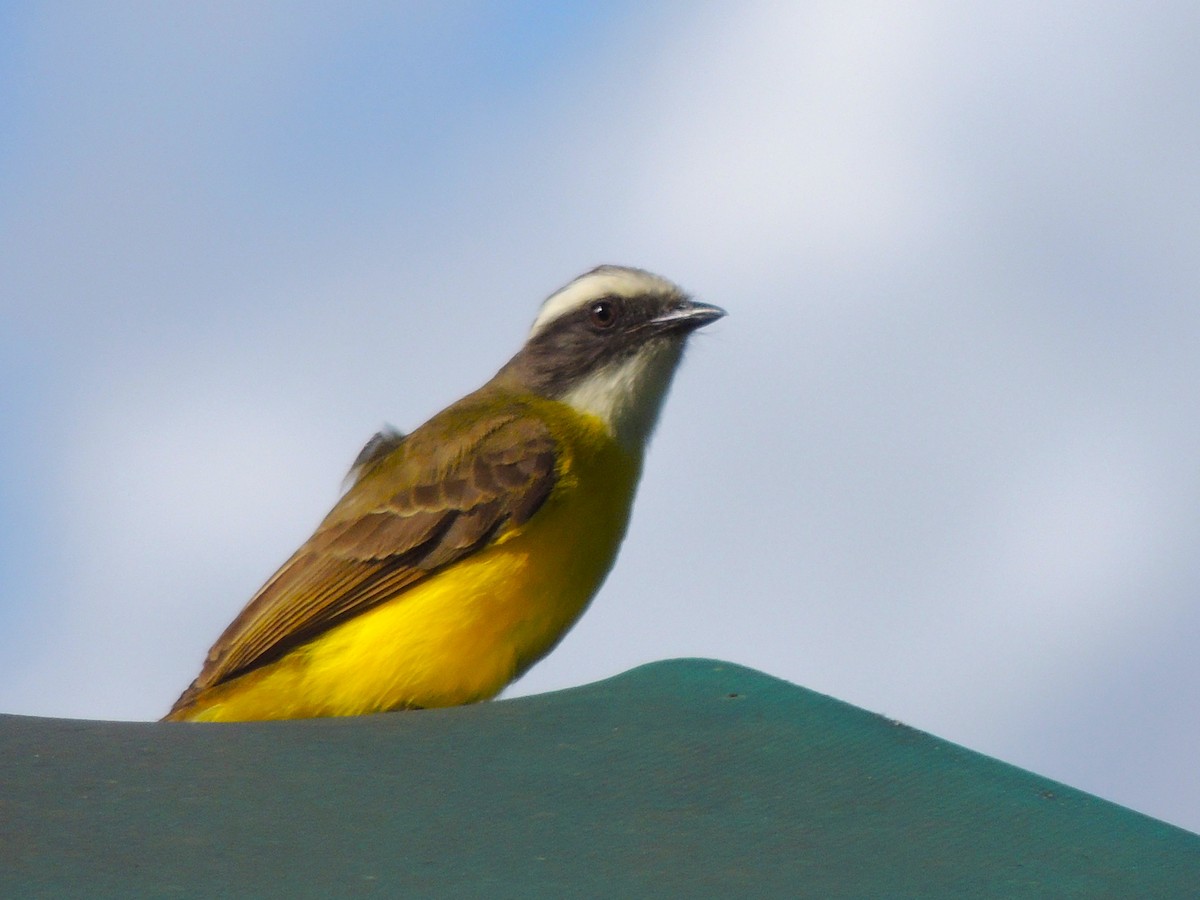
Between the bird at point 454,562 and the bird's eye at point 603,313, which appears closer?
the bird at point 454,562

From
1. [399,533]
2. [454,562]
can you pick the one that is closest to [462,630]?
[454,562]

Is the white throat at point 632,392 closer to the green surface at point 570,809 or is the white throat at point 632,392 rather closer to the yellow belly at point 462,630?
the yellow belly at point 462,630

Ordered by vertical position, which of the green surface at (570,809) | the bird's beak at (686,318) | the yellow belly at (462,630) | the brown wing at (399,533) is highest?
the bird's beak at (686,318)

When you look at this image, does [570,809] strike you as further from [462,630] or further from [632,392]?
[632,392]

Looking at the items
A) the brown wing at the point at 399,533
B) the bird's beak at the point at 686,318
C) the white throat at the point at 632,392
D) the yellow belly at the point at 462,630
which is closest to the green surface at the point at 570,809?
the yellow belly at the point at 462,630

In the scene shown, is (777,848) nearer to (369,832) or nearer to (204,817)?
(369,832)
